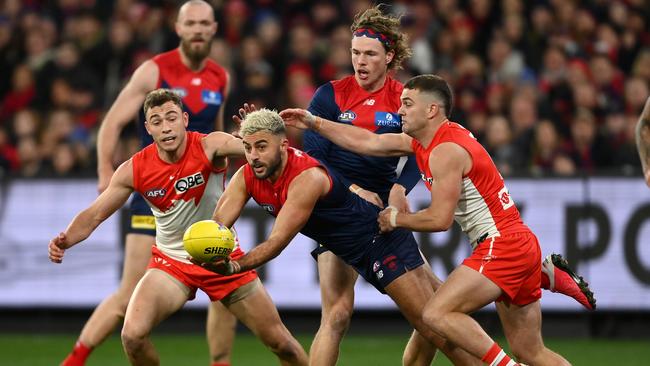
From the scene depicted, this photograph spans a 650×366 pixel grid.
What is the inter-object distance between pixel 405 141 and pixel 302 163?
0.85 m

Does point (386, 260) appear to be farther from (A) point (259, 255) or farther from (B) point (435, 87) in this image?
(B) point (435, 87)

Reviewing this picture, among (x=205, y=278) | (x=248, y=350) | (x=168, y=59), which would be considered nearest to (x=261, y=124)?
(x=205, y=278)

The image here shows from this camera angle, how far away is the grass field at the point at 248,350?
1157cm

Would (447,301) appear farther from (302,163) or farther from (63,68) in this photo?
(63,68)

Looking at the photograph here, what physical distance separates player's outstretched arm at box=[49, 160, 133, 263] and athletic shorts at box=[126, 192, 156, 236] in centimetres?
113

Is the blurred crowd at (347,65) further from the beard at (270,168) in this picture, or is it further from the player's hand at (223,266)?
the player's hand at (223,266)

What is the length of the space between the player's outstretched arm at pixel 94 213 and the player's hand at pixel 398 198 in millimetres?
1889

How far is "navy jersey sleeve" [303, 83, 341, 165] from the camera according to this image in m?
9.05

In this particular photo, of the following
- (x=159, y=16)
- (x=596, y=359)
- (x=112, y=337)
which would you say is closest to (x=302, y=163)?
(x=596, y=359)

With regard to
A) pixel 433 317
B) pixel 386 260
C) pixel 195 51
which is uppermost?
pixel 195 51

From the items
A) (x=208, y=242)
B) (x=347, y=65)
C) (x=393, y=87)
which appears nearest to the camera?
(x=208, y=242)

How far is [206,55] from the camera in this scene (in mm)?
10219

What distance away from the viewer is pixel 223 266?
7734 millimetres

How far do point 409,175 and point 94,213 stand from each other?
2362 mm
